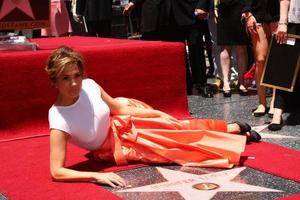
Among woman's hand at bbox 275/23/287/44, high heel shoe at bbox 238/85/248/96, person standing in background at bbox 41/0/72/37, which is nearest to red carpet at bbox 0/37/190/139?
woman's hand at bbox 275/23/287/44

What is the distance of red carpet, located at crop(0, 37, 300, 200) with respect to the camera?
3.58 meters

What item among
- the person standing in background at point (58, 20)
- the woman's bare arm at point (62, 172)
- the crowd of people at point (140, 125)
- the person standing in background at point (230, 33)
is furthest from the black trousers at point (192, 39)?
the woman's bare arm at point (62, 172)

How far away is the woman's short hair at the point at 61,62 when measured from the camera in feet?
11.5

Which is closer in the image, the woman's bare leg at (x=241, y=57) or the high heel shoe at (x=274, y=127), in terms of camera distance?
the high heel shoe at (x=274, y=127)

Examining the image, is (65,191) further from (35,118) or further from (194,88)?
(194,88)

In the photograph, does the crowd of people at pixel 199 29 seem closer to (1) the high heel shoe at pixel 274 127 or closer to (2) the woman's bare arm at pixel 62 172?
(1) the high heel shoe at pixel 274 127

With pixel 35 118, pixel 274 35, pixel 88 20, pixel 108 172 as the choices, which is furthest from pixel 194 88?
pixel 108 172

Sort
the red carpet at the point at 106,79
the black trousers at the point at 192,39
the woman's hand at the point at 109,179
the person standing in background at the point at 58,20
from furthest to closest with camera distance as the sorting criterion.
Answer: the person standing in background at the point at 58,20 → the black trousers at the point at 192,39 → the red carpet at the point at 106,79 → the woman's hand at the point at 109,179

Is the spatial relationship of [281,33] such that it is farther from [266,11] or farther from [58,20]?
[58,20]

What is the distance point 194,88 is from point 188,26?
79cm

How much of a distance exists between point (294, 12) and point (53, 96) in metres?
2.10

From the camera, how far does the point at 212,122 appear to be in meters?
4.18

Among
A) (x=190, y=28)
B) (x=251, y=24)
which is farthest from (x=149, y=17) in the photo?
(x=251, y=24)

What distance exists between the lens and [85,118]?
3711mm
